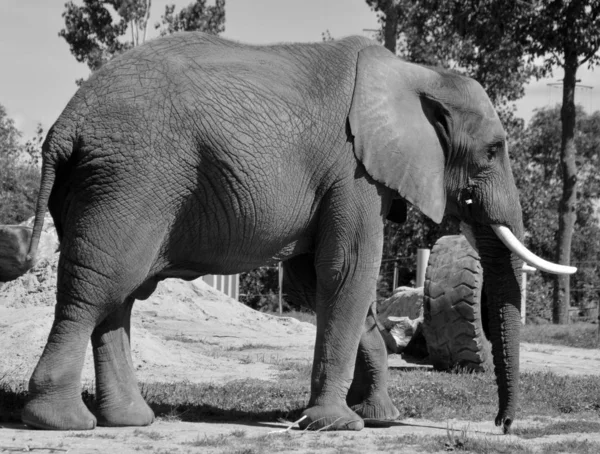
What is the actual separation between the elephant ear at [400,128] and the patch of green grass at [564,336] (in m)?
8.43

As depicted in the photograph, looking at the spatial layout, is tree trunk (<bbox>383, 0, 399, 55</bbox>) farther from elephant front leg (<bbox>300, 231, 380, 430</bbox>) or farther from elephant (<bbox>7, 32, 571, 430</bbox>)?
elephant front leg (<bbox>300, 231, 380, 430</bbox>)

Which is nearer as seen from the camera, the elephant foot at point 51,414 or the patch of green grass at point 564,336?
the elephant foot at point 51,414

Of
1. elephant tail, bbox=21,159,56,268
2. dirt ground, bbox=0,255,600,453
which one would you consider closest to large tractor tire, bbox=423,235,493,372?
dirt ground, bbox=0,255,600,453

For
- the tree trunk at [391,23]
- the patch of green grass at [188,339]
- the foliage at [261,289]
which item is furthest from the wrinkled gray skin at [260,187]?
the foliage at [261,289]

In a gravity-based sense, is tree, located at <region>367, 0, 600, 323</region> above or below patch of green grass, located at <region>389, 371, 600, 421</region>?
above

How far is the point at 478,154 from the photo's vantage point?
7.89 m

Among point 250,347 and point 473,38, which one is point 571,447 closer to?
point 250,347

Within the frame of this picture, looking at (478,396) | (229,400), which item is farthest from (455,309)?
(229,400)

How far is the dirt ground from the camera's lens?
6410 millimetres

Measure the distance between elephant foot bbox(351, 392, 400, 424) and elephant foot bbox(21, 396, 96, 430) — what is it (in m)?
2.35

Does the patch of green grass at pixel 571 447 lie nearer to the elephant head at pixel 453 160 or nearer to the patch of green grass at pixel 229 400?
the elephant head at pixel 453 160

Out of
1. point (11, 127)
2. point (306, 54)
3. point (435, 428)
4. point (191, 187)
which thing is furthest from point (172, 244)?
point (11, 127)

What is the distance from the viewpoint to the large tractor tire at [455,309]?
1045cm

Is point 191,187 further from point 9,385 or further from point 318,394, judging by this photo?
point 9,385
